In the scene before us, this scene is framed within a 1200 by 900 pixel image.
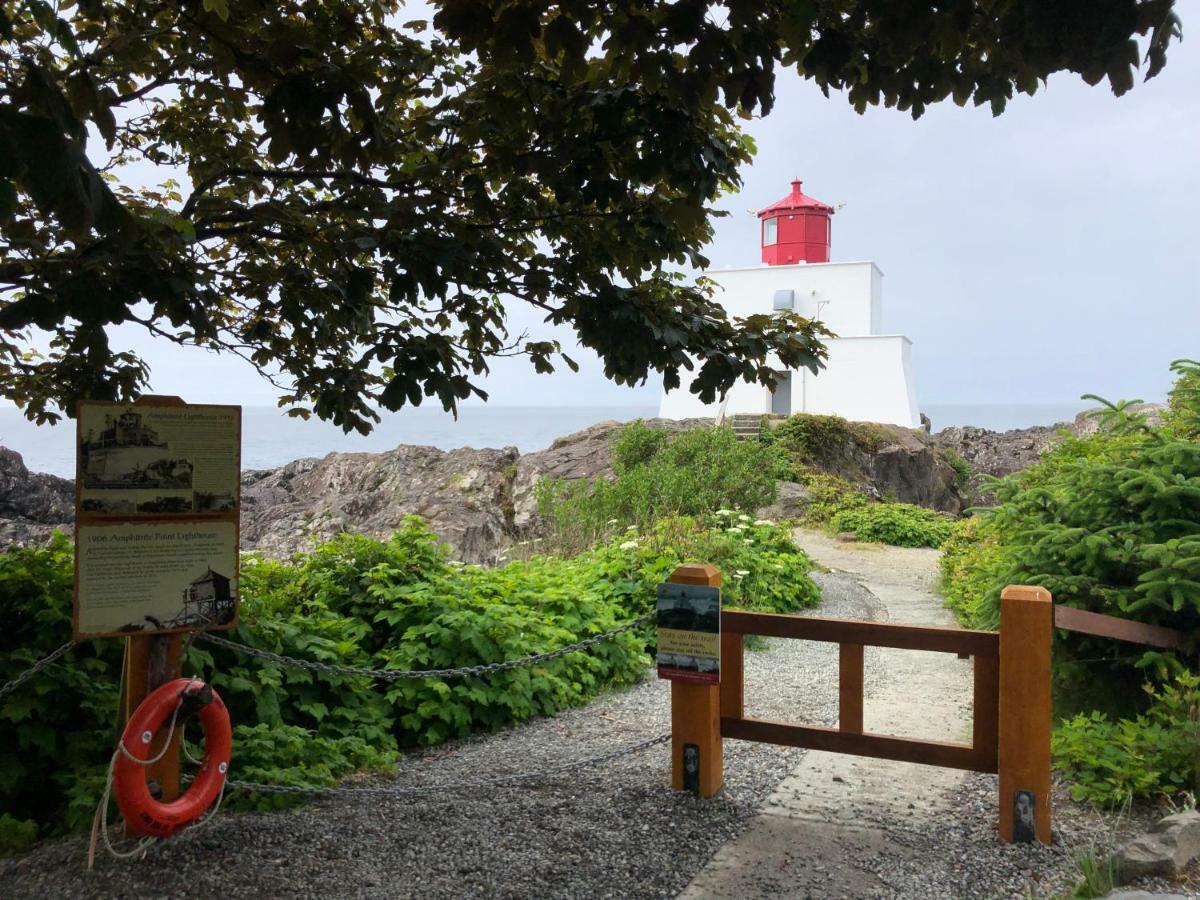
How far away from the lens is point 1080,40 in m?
2.83

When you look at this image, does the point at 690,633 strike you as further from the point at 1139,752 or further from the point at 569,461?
the point at 569,461

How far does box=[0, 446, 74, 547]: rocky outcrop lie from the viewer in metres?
12.9

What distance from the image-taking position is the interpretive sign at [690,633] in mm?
4551

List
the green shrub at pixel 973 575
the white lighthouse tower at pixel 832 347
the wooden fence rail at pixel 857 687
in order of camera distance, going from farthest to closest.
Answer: the white lighthouse tower at pixel 832 347 < the green shrub at pixel 973 575 < the wooden fence rail at pixel 857 687

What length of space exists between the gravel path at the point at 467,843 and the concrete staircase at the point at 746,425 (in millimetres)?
17720

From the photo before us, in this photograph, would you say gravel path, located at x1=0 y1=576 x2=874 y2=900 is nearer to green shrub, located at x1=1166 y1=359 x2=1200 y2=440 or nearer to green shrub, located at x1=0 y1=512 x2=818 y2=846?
green shrub, located at x1=0 y1=512 x2=818 y2=846

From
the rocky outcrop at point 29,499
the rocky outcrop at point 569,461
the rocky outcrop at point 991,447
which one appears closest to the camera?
the rocky outcrop at point 29,499

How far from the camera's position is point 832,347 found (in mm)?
33562

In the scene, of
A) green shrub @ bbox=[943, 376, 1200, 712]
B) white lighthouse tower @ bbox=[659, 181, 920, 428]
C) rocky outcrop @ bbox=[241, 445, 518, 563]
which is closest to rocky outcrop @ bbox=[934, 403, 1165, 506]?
white lighthouse tower @ bbox=[659, 181, 920, 428]

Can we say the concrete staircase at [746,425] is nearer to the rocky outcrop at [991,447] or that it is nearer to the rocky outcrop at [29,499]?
the rocky outcrop at [991,447]

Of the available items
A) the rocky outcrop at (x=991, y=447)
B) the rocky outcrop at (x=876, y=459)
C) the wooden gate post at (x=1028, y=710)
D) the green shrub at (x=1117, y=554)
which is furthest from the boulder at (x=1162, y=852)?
the rocky outcrop at (x=991, y=447)

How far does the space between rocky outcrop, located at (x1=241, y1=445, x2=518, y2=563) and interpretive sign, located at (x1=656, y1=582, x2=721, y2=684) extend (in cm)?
955

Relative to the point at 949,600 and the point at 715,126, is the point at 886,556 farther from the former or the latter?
the point at 715,126

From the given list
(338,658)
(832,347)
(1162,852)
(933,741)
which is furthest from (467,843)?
(832,347)
